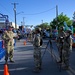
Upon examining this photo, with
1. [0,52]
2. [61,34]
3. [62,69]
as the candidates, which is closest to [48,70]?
[62,69]

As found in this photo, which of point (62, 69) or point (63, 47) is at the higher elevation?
point (63, 47)

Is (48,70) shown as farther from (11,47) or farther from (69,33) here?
(11,47)

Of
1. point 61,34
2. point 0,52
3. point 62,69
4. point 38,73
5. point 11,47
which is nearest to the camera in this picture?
point 38,73

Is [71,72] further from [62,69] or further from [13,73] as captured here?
[13,73]

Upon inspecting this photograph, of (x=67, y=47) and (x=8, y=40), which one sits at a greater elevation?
(x=8, y=40)

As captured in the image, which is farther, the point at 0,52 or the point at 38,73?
the point at 0,52

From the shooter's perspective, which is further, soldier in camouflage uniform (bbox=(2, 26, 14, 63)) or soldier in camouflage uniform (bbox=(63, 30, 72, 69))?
soldier in camouflage uniform (bbox=(2, 26, 14, 63))

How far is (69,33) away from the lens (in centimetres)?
1100

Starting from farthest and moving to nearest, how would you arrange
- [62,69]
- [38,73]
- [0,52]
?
[0,52]
[62,69]
[38,73]

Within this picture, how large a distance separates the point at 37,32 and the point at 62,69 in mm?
1898

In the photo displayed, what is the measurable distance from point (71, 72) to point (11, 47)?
4128mm

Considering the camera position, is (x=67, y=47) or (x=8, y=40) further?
(x=8, y=40)

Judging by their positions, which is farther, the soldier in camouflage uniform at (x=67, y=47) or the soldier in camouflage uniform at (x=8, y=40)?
the soldier in camouflage uniform at (x=8, y=40)

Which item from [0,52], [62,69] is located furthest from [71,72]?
[0,52]
